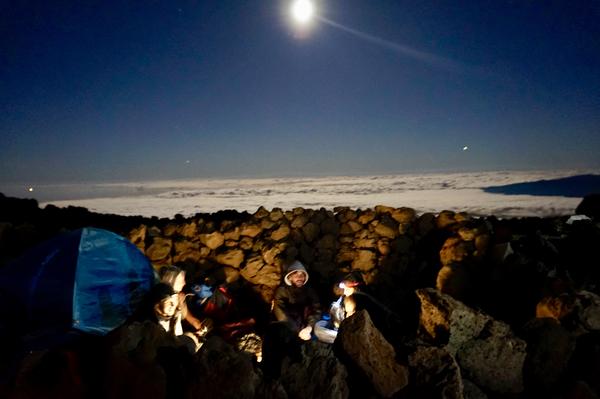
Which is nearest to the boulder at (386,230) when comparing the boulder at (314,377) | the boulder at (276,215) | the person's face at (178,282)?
the boulder at (276,215)

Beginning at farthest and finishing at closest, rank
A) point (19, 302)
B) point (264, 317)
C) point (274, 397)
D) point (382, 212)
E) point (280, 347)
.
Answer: point (382, 212)
point (264, 317)
point (19, 302)
point (280, 347)
point (274, 397)

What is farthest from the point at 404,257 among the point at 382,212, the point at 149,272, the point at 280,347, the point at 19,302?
the point at 19,302

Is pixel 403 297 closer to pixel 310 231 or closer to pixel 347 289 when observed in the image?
pixel 347 289

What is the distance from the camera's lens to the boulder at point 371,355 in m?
2.24

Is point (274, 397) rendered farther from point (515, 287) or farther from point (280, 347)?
point (515, 287)

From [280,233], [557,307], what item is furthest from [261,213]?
[557,307]

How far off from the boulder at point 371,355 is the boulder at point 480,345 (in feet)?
1.86

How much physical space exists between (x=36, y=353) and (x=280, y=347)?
1.56 meters

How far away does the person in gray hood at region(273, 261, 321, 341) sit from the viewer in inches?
261

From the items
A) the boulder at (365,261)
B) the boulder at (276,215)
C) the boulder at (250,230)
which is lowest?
the boulder at (365,261)

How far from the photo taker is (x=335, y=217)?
8.91 m

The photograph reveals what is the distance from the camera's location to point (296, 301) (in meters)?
7.05

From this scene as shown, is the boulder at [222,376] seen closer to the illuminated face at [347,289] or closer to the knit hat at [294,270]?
the illuminated face at [347,289]

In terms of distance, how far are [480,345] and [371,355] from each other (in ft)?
2.97
